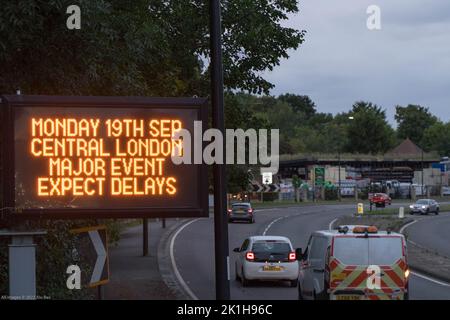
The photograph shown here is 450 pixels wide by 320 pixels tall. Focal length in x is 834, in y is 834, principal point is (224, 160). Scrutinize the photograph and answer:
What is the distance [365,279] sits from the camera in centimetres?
1556

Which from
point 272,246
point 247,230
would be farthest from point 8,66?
point 247,230

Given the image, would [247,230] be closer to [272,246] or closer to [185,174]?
[272,246]

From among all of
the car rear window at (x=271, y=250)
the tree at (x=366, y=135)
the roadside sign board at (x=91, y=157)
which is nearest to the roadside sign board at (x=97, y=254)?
the roadside sign board at (x=91, y=157)

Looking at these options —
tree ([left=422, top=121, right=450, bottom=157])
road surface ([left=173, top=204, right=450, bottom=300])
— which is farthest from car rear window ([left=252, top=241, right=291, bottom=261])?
tree ([left=422, top=121, right=450, bottom=157])

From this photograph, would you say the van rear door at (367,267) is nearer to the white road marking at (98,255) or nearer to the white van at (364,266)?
the white van at (364,266)

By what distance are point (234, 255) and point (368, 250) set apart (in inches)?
831

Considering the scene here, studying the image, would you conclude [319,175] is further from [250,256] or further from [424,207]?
[250,256]

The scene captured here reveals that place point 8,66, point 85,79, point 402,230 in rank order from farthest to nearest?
point 402,230 → point 85,79 → point 8,66

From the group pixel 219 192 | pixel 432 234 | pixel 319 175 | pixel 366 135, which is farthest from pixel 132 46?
pixel 366 135

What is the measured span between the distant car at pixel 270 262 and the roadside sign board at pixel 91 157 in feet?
47.3

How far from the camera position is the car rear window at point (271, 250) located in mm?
25875

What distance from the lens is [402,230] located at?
53125mm

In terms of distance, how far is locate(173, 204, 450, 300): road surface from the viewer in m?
23.8
